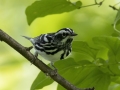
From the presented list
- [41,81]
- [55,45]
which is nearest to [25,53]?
[41,81]

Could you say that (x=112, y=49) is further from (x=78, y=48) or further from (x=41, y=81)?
(x=41, y=81)

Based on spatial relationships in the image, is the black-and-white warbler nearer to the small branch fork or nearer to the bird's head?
the bird's head

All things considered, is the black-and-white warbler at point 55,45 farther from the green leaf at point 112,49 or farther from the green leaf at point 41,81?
the green leaf at point 112,49

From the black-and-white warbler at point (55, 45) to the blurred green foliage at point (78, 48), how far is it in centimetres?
4

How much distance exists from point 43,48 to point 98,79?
0.24m

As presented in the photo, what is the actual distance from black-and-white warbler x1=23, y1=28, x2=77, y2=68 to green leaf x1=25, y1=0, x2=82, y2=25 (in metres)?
0.14

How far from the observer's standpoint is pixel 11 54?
181cm

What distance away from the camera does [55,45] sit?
41.0 inches

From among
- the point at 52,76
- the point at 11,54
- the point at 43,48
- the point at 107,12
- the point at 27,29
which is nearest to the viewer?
the point at 52,76

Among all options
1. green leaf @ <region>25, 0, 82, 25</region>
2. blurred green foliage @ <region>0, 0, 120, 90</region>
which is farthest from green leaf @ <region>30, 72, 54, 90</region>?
green leaf @ <region>25, 0, 82, 25</region>

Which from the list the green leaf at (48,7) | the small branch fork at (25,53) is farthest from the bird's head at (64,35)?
the small branch fork at (25,53)

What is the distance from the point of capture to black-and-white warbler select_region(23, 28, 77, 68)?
0.98 metres

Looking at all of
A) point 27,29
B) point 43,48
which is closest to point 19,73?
point 27,29

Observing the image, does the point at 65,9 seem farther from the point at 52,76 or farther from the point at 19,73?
the point at 19,73
